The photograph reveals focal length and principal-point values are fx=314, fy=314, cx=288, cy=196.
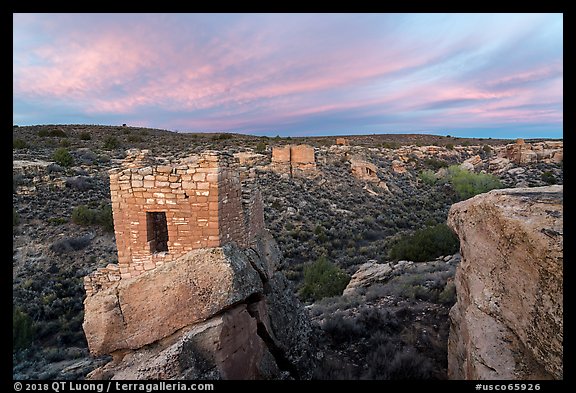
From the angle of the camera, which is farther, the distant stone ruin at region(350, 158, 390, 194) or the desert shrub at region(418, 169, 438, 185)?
the desert shrub at region(418, 169, 438, 185)

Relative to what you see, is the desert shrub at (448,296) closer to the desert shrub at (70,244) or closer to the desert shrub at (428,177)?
the desert shrub at (70,244)

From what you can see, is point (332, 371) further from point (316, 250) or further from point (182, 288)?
point (316, 250)

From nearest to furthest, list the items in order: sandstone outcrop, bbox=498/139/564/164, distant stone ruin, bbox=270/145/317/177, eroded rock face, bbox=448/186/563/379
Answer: eroded rock face, bbox=448/186/563/379, distant stone ruin, bbox=270/145/317/177, sandstone outcrop, bbox=498/139/564/164

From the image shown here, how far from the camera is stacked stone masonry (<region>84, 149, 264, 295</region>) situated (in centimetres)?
466

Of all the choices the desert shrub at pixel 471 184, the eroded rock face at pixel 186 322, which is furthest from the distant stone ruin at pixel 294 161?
the eroded rock face at pixel 186 322

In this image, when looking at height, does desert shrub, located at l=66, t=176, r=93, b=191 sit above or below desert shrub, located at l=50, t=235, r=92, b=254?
above

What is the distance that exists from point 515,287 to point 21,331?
12.0 m

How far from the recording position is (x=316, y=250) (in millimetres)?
16344

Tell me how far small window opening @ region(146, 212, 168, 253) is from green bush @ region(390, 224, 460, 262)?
1148 centimetres

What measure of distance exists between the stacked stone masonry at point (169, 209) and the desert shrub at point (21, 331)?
6240mm

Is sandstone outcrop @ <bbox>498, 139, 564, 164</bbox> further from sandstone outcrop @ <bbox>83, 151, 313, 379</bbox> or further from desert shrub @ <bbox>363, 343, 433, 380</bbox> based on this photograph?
sandstone outcrop @ <bbox>83, 151, 313, 379</bbox>

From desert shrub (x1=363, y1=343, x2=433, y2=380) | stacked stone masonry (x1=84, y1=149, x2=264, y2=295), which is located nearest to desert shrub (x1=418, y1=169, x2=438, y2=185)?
desert shrub (x1=363, y1=343, x2=433, y2=380)

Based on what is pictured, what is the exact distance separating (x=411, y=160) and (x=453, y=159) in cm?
873

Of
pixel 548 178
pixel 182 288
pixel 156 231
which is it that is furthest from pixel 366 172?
pixel 182 288
